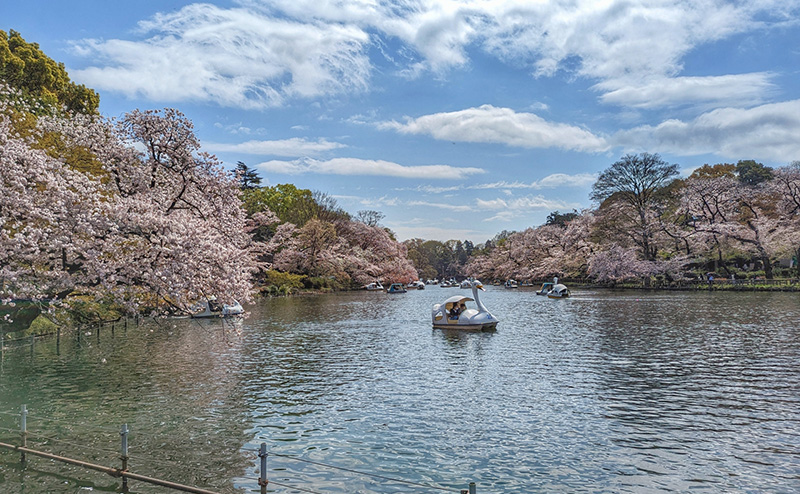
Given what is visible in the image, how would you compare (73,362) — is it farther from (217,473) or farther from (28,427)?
(217,473)

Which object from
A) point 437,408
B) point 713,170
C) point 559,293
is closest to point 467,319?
point 437,408

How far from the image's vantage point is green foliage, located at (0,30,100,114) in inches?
1810

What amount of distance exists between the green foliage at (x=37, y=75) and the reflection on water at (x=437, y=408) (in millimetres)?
29835

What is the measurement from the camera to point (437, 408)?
15.7 meters

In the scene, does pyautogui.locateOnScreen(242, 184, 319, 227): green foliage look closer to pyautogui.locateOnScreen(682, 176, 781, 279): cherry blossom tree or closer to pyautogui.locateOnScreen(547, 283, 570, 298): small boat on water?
pyautogui.locateOnScreen(547, 283, 570, 298): small boat on water

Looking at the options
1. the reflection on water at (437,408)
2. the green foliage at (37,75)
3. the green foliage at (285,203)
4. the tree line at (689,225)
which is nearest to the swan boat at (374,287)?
the green foliage at (285,203)

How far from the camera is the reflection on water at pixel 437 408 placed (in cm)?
1075

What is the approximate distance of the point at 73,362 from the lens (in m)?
22.6

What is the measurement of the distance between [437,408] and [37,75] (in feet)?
179

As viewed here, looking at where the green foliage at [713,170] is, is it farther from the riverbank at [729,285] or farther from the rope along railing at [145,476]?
the rope along railing at [145,476]

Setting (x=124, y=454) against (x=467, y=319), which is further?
(x=467, y=319)

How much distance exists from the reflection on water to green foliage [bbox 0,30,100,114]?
29835mm

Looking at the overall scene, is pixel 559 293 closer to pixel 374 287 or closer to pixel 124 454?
pixel 374 287

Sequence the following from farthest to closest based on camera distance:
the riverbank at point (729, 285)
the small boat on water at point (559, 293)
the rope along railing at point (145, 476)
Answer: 1. the small boat on water at point (559, 293)
2. the riverbank at point (729, 285)
3. the rope along railing at point (145, 476)
